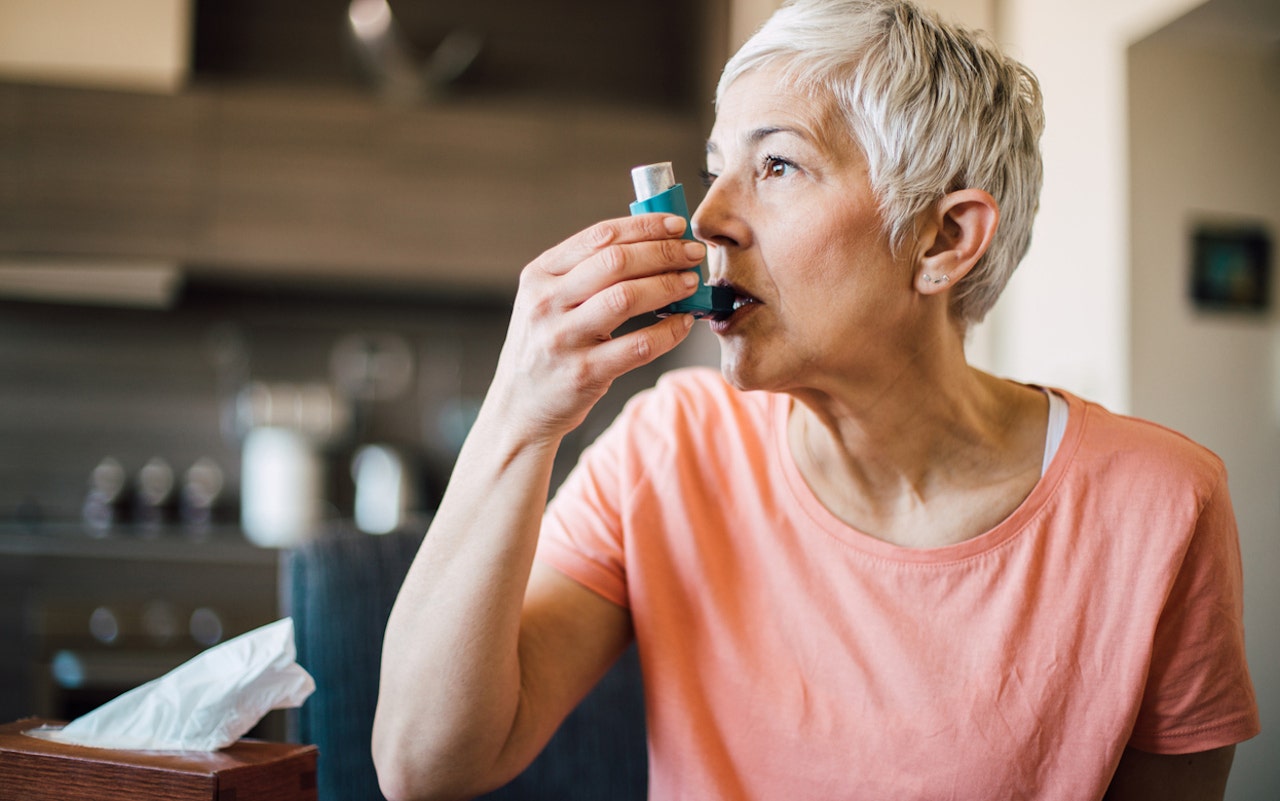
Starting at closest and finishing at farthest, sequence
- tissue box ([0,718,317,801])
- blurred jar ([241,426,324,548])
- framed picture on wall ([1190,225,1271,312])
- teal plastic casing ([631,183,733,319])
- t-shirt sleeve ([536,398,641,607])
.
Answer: tissue box ([0,718,317,801]), teal plastic casing ([631,183,733,319]), t-shirt sleeve ([536,398,641,607]), framed picture on wall ([1190,225,1271,312]), blurred jar ([241,426,324,548])

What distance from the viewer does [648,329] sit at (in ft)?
2.85

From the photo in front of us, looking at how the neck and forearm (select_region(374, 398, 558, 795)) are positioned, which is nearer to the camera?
forearm (select_region(374, 398, 558, 795))

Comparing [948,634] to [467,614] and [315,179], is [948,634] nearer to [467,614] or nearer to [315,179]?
[467,614]

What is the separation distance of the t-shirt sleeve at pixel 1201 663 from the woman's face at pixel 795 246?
409mm

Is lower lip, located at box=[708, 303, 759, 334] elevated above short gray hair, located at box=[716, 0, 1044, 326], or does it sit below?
below

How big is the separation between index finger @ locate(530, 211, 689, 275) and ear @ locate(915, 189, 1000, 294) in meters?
0.31

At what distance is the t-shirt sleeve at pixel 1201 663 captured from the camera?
1.03 metres

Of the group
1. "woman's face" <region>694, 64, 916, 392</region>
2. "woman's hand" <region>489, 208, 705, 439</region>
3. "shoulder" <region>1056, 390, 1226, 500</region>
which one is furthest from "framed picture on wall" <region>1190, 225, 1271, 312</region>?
"woman's hand" <region>489, 208, 705, 439</region>

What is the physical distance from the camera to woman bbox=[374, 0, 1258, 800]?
97 cm

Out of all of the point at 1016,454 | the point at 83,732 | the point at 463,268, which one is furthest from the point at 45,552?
the point at 1016,454

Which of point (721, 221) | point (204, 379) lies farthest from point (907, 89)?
point (204, 379)

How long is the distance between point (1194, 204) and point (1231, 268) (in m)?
0.15

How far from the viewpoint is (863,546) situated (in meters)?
1.08

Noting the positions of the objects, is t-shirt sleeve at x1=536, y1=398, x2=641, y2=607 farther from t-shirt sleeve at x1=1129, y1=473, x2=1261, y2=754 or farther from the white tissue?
t-shirt sleeve at x1=1129, y1=473, x2=1261, y2=754
